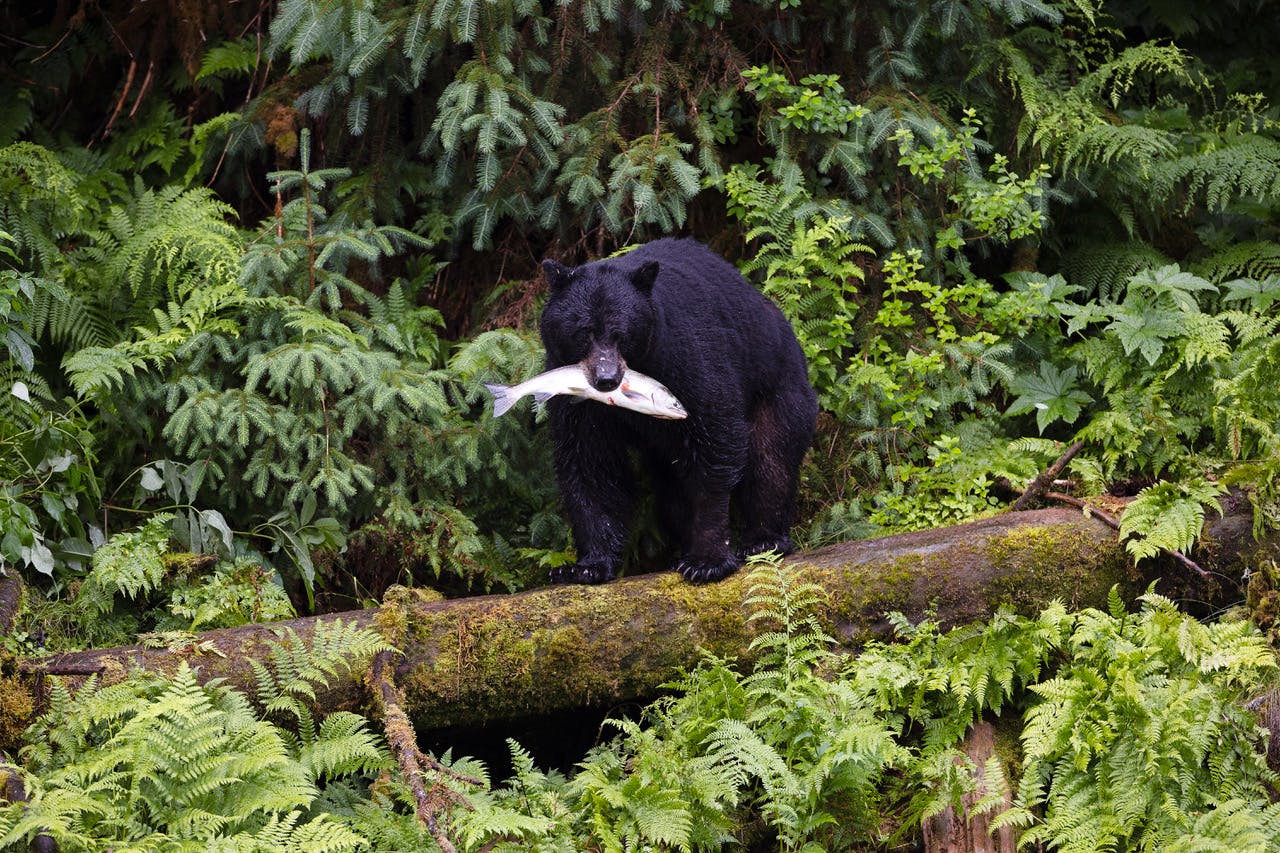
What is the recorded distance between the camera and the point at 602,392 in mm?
5586

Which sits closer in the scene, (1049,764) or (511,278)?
(1049,764)

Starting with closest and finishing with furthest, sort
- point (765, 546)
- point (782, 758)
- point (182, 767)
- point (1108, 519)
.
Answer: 1. point (182, 767)
2. point (782, 758)
3. point (1108, 519)
4. point (765, 546)

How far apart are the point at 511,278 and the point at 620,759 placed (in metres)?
3.98

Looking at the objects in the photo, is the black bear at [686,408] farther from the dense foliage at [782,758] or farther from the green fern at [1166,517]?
the green fern at [1166,517]

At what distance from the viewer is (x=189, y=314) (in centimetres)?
683

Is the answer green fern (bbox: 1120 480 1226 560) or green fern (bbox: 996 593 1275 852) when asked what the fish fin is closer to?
green fern (bbox: 996 593 1275 852)

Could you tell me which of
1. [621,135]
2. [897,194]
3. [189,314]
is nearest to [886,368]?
[897,194]

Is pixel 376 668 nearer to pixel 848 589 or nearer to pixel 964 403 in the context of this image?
pixel 848 589

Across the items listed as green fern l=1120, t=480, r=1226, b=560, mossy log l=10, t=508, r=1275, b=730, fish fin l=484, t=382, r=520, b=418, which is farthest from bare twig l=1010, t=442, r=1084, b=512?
fish fin l=484, t=382, r=520, b=418

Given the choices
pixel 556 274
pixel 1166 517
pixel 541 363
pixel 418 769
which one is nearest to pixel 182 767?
pixel 418 769

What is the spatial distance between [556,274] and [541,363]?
4.45ft

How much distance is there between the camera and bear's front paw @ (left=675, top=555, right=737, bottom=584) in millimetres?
5980

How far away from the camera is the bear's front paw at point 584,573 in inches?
240

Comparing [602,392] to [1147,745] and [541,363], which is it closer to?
[541,363]
